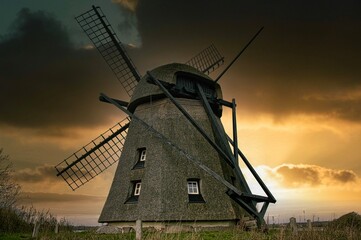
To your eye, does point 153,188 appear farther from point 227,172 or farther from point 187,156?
point 227,172

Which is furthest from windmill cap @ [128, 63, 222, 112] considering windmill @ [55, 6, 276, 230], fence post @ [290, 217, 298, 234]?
fence post @ [290, 217, 298, 234]

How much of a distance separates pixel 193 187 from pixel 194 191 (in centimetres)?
21

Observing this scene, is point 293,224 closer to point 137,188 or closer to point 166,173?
point 166,173

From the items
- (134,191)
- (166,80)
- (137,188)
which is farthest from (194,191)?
(166,80)

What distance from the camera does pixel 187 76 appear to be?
20719mm

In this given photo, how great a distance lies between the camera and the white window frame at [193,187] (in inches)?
698

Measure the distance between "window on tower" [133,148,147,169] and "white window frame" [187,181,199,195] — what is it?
2.74 metres

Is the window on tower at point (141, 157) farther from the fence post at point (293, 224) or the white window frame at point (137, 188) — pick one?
the fence post at point (293, 224)

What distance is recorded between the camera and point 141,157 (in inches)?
767

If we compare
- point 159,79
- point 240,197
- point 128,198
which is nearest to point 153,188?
point 128,198

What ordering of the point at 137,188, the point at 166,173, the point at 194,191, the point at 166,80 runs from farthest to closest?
the point at 166,80, the point at 137,188, the point at 194,191, the point at 166,173

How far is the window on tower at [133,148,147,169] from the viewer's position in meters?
19.0

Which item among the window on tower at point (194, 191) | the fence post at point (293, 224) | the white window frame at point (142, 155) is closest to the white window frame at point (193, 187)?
the window on tower at point (194, 191)

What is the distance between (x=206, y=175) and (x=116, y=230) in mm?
5176
